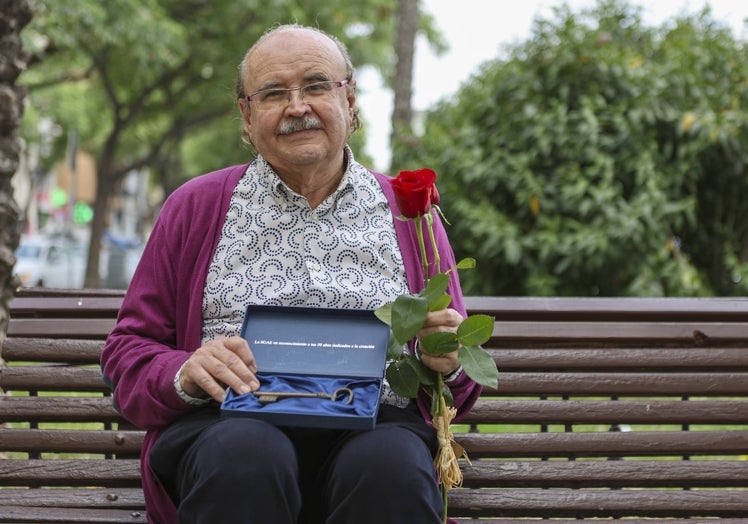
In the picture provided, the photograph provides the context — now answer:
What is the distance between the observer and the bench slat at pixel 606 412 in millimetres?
2982

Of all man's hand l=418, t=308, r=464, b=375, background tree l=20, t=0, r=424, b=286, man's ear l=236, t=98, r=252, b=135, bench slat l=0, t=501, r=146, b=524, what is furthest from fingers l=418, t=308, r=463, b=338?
background tree l=20, t=0, r=424, b=286

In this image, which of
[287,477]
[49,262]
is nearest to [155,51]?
[49,262]

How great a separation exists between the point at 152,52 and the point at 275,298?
12.8m

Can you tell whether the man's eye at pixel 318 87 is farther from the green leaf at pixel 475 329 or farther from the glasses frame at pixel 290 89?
the green leaf at pixel 475 329

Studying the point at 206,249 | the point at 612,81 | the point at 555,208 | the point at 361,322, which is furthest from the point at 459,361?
the point at 612,81

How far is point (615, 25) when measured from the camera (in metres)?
6.37

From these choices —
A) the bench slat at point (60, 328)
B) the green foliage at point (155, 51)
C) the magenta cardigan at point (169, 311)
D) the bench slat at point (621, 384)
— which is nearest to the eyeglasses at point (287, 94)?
the magenta cardigan at point (169, 311)

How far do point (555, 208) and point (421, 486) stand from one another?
3.10 m

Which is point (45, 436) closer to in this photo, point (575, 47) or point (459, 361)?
point (459, 361)

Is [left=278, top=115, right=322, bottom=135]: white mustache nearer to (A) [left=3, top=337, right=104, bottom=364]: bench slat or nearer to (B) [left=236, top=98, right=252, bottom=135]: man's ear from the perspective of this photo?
(B) [left=236, top=98, right=252, bottom=135]: man's ear

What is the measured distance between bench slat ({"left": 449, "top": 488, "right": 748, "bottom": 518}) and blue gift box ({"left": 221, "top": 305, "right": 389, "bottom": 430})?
706 mm

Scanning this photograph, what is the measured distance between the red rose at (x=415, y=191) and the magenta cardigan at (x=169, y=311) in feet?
1.49

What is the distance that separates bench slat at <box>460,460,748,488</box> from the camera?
290cm

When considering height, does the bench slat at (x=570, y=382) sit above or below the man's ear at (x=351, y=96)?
below
